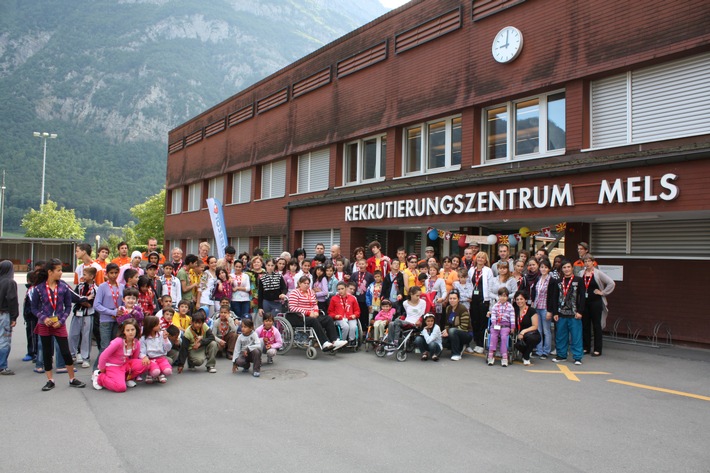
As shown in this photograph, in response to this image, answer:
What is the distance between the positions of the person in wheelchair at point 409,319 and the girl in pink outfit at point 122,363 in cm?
431

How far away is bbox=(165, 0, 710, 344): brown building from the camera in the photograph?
11000 mm

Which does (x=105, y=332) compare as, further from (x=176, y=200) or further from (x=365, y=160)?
(x=176, y=200)

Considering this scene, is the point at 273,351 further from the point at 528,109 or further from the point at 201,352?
the point at 528,109

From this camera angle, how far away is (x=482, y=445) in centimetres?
534

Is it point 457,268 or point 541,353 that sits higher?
point 457,268

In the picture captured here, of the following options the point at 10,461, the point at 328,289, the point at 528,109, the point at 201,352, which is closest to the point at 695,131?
the point at 528,109

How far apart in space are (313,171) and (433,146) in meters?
6.22

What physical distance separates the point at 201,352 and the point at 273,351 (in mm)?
1180

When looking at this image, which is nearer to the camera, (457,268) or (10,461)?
(10,461)

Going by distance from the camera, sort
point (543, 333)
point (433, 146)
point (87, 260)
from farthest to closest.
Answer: point (433, 146) < point (543, 333) < point (87, 260)

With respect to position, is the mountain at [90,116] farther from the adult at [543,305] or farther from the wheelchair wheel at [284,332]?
the adult at [543,305]

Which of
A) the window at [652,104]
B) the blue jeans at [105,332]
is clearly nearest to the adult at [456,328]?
the window at [652,104]

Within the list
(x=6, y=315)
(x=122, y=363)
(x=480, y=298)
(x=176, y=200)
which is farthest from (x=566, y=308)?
(x=176, y=200)

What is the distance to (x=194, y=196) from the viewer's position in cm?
3259
